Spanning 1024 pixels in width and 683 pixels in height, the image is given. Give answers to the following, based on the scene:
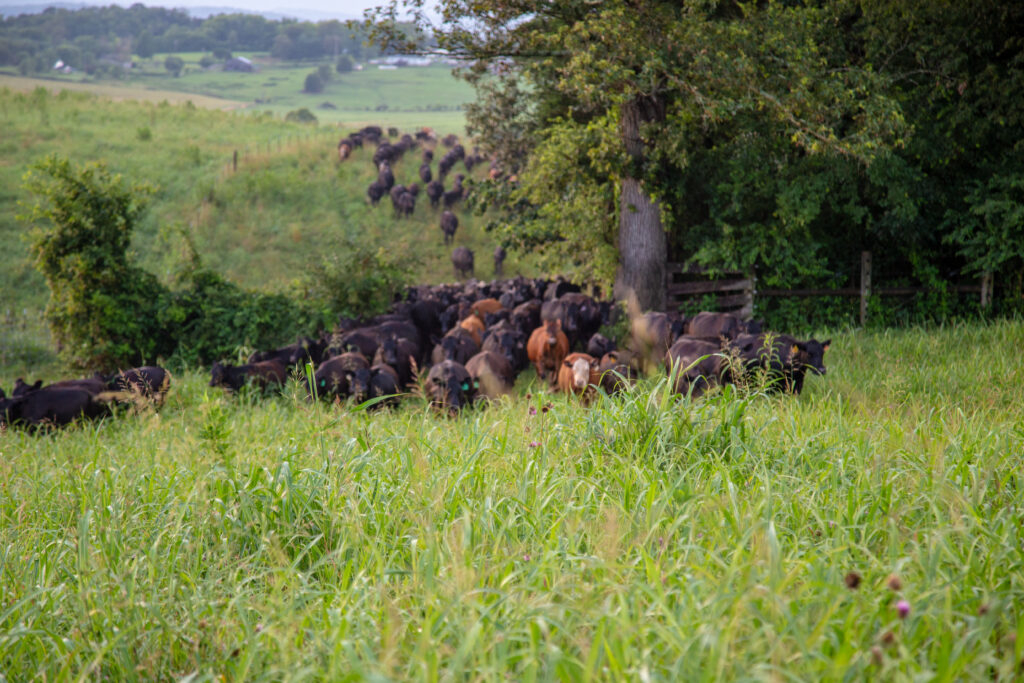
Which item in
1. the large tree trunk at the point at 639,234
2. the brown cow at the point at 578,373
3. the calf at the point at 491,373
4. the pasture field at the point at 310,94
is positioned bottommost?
the calf at the point at 491,373

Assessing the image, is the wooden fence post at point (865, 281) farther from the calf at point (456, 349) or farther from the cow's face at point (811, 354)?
the calf at point (456, 349)

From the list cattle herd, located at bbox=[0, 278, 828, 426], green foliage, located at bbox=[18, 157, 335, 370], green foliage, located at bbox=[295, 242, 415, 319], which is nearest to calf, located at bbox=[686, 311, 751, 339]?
cattle herd, located at bbox=[0, 278, 828, 426]

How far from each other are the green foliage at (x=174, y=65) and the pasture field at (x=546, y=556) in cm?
10577

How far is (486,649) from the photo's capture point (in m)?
2.31

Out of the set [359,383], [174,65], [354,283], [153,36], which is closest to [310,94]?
[174,65]

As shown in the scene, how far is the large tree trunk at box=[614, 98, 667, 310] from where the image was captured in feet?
44.1

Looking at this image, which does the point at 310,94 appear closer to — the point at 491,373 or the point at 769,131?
the point at 769,131

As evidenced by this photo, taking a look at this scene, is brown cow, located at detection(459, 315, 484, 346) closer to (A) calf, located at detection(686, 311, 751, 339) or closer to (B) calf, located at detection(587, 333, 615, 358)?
(B) calf, located at detection(587, 333, 615, 358)

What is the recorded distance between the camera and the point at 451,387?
8531 mm

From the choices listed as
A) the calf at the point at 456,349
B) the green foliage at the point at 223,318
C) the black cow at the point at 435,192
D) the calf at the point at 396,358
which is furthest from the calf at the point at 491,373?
the black cow at the point at 435,192

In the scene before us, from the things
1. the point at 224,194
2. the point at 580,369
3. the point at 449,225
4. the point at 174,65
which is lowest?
Answer: the point at 580,369

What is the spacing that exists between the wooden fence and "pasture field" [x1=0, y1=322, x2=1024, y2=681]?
9.69 metres

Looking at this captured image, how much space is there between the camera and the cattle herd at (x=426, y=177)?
2630cm

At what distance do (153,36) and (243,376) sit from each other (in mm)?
126850
